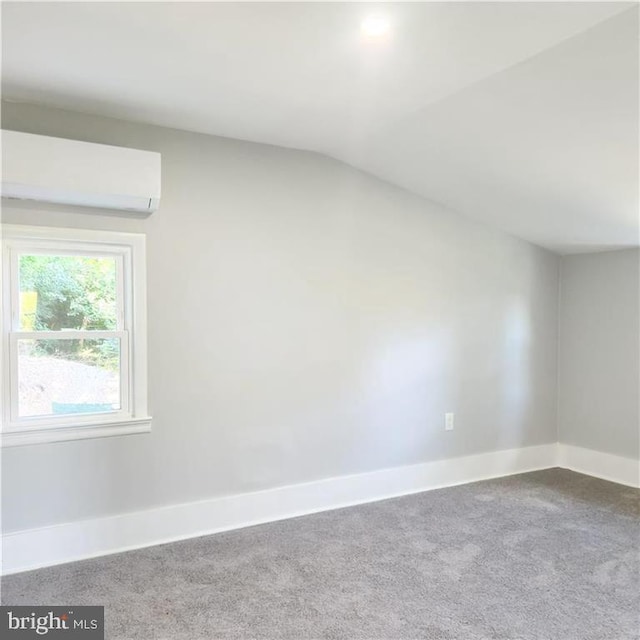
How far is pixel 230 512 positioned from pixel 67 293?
160 cm

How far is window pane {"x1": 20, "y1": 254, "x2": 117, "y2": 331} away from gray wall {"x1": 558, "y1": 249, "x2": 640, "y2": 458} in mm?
3694

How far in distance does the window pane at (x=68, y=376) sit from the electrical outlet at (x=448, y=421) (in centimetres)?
239

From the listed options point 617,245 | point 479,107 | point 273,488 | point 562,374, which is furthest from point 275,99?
point 562,374

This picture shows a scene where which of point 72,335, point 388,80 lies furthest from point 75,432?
point 388,80

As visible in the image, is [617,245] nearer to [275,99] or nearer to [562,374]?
[562,374]

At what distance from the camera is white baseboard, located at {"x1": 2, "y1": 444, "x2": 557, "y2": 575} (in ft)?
8.82

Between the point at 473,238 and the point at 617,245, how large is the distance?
108cm

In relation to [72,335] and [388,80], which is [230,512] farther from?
[388,80]

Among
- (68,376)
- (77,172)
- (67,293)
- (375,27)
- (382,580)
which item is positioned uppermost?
(375,27)

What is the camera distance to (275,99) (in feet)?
8.54

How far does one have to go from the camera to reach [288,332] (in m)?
3.37

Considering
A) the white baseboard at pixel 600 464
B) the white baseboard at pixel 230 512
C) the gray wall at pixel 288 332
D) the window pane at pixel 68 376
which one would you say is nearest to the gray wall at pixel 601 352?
the white baseboard at pixel 600 464

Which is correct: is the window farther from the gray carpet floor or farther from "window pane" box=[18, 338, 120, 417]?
the gray carpet floor

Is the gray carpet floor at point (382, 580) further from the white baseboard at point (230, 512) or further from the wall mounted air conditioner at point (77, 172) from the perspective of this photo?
the wall mounted air conditioner at point (77, 172)
